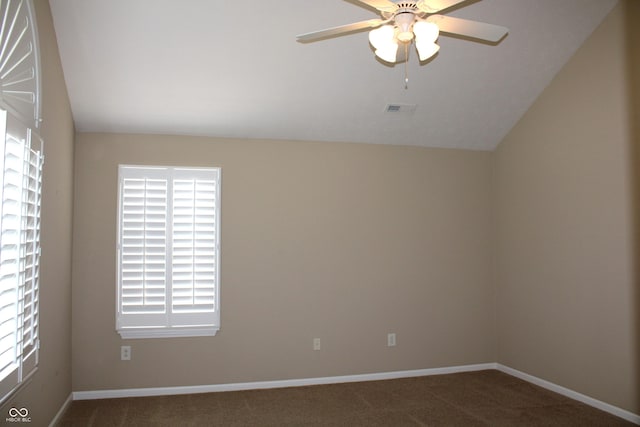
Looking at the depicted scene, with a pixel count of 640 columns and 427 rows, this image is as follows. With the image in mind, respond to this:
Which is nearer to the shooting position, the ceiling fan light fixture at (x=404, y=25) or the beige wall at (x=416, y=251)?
the ceiling fan light fixture at (x=404, y=25)

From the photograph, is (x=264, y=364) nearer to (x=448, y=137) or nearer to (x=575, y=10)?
(x=448, y=137)

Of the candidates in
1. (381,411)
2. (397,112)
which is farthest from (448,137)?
(381,411)

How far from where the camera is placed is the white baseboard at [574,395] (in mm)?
3733

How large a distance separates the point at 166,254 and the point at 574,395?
11.8 feet

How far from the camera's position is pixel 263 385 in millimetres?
4629

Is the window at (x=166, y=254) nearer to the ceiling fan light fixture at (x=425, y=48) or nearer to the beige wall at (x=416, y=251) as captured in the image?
the beige wall at (x=416, y=251)

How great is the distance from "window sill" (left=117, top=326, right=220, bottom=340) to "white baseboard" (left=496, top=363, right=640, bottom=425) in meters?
2.85

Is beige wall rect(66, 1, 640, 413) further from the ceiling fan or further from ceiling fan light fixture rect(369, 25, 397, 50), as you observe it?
ceiling fan light fixture rect(369, 25, 397, 50)

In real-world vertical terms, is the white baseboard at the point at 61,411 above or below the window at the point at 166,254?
below

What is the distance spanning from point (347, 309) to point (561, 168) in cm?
228

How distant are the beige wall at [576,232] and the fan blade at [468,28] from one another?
182 centimetres

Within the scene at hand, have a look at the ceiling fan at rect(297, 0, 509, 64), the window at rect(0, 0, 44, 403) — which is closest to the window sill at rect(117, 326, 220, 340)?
the window at rect(0, 0, 44, 403)

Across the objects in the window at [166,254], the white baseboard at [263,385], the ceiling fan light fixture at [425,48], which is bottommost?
the white baseboard at [263,385]

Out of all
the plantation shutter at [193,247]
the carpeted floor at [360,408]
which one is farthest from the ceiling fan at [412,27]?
the carpeted floor at [360,408]
